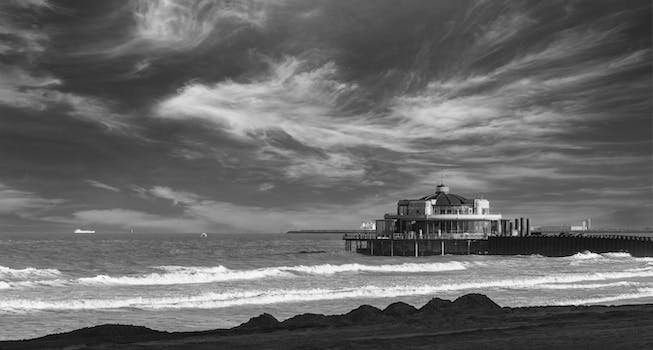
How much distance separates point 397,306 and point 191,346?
686 centimetres

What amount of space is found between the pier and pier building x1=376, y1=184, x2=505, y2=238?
97cm

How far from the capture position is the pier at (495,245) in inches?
3199

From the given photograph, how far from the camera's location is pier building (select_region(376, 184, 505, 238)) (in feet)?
292

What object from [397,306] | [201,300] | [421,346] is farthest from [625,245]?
[421,346]

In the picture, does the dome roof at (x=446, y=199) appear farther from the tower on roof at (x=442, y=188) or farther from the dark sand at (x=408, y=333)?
the dark sand at (x=408, y=333)

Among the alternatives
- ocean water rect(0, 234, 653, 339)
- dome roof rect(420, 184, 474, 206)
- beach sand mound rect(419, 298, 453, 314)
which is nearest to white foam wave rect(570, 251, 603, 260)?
dome roof rect(420, 184, 474, 206)

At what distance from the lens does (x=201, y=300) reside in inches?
1140

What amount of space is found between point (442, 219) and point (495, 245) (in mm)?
8002

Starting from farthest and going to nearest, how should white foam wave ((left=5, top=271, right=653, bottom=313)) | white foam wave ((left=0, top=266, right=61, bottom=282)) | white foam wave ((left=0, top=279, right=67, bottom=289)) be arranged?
1. white foam wave ((left=0, top=266, right=61, bottom=282))
2. white foam wave ((left=0, top=279, right=67, bottom=289))
3. white foam wave ((left=5, top=271, right=653, bottom=313))

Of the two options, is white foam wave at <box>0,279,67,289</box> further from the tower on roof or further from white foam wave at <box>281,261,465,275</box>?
the tower on roof

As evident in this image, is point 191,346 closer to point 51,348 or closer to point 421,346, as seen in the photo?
point 51,348

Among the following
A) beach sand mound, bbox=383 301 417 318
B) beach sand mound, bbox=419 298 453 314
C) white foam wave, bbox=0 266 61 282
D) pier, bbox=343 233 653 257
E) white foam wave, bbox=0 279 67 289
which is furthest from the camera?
pier, bbox=343 233 653 257

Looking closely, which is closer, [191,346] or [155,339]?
[191,346]

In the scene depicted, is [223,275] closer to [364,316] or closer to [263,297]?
[263,297]
